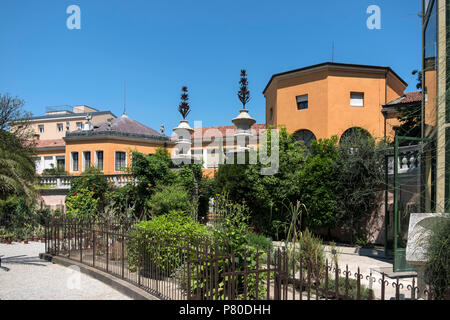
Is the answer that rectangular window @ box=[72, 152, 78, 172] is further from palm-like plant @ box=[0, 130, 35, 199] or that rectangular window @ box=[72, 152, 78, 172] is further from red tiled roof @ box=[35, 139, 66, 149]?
palm-like plant @ box=[0, 130, 35, 199]

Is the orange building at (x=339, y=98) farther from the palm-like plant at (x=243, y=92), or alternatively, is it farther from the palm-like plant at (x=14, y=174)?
the palm-like plant at (x=14, y=174)

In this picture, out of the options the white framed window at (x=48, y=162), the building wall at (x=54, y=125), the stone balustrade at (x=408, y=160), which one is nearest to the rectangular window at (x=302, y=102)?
the stone balustrade at (x=408, y=160)

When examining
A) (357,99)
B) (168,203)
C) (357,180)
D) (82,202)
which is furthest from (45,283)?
(357,99)

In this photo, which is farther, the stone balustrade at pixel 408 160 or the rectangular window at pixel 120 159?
the rectangular window at pixel 120 159

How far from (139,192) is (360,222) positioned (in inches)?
378

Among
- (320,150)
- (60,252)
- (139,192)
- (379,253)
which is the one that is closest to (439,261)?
(379,253)

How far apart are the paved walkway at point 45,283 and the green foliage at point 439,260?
15.8 feet

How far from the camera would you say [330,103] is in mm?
18156

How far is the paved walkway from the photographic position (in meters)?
6.12

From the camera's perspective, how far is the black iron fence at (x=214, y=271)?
418 cm

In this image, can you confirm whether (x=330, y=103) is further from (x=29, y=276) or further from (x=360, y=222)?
(x=29, y=276)

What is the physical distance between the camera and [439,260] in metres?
3.54

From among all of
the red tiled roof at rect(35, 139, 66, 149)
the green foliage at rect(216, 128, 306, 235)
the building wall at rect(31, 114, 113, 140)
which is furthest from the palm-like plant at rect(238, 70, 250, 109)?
the building wall at rect(31, 114, 113, 140)

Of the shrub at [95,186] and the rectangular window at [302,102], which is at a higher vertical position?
the rectangular window at [302,102]
